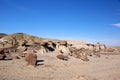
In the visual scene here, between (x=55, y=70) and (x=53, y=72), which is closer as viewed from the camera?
(x=53, y=72)

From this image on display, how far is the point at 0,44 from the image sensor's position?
4375cm

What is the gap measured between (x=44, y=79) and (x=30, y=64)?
613 centimetres

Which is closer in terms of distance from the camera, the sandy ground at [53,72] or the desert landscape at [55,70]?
the sandy ground at [53,72]

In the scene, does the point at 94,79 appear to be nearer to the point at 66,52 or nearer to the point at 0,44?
the point at 66,52

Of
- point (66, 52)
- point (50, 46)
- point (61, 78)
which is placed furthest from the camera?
point (50, 46)

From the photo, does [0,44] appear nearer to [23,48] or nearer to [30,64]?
[23,48]

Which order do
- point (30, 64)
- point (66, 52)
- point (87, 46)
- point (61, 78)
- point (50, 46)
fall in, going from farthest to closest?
point (87, 46) < point (50, 46) < point (66, 52) < point (30, 64) < point (61, 78)

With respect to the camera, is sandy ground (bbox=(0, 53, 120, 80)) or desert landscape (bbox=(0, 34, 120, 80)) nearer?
sandy ground (bbox=(0, 53, 120, 80))

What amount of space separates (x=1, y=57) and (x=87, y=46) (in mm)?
36647

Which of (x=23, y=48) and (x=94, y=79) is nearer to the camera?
(x=94, y=79)

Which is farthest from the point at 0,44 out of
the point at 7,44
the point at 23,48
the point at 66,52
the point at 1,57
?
the point at 1,57

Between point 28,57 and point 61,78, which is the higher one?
point 28,57

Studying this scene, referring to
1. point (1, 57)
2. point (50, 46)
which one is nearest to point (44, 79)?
point (1, 57)

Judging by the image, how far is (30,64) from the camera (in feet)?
65.4
